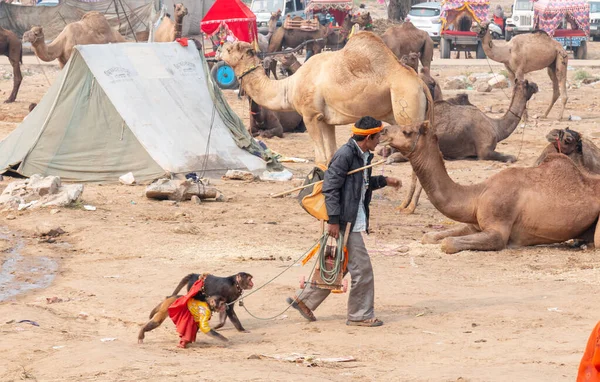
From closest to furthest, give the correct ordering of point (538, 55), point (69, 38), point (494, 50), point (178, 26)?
point (178, 26)
point (69, 38)
point (538, 55)
point (494, 50)

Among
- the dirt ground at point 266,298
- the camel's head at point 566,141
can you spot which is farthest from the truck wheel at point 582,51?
the camel's head at point 566,141

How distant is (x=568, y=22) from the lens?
114 ft

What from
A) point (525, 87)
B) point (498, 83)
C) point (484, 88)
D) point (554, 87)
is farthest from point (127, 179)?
point (498, 83)

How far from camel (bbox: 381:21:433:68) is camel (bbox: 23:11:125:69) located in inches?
275

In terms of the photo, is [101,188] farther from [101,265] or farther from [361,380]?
[361,380]

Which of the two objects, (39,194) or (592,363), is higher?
(592,363)

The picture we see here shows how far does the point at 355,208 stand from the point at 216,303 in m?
1.15

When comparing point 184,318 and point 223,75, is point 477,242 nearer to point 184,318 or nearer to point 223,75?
point 184,318

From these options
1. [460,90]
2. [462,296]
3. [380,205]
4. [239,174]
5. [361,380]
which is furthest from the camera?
[460,90]

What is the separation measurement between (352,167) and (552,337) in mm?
1724

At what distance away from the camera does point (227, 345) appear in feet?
23.5

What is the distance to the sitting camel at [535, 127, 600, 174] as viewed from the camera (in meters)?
10.8

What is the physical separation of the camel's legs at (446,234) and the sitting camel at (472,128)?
203 inches

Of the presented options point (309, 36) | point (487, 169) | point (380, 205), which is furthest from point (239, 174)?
point (309, 36)
